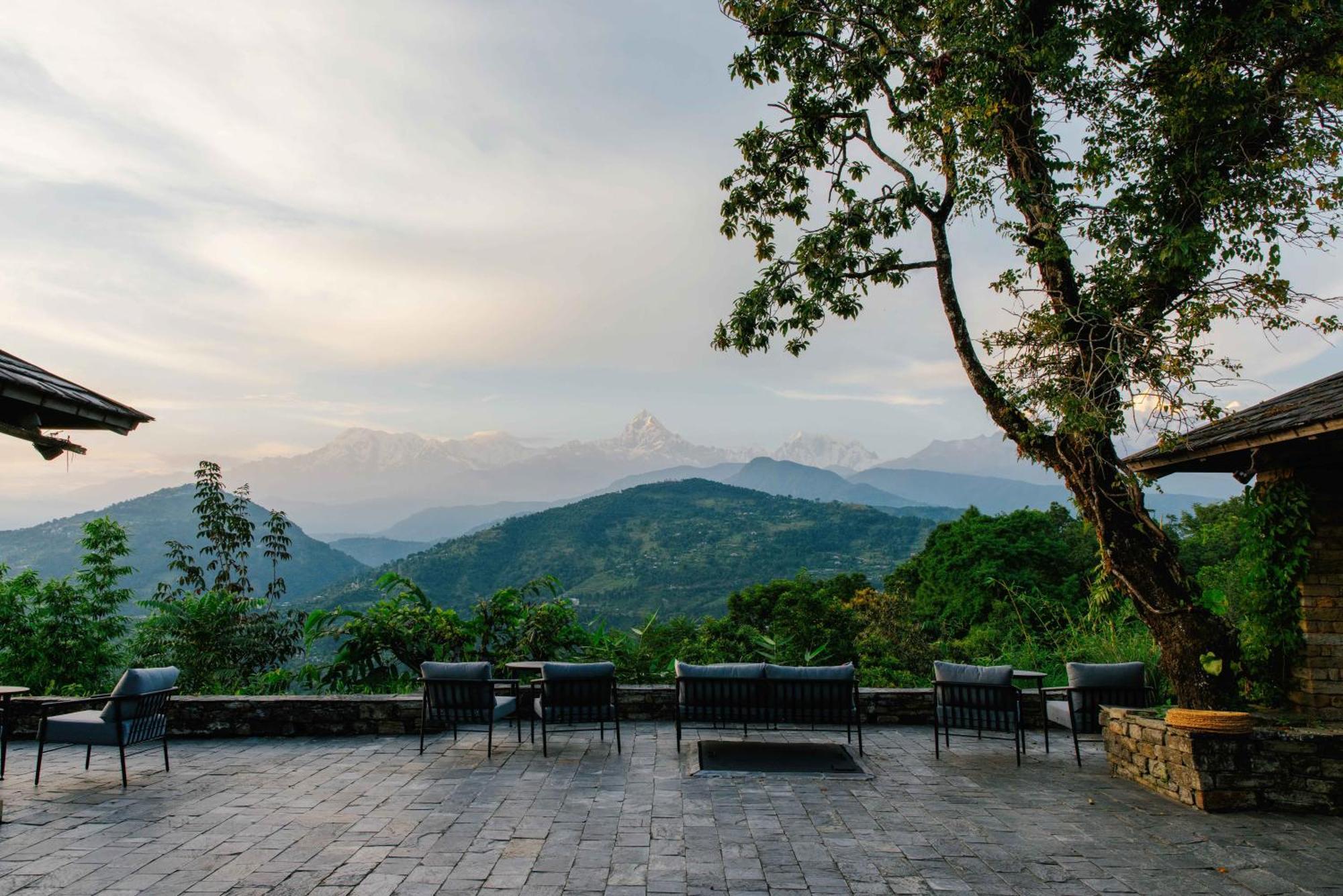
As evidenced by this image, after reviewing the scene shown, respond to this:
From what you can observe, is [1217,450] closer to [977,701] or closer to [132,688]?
[977,701]

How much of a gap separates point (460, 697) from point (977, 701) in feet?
14.1

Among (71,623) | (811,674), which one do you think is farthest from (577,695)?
(71,623)

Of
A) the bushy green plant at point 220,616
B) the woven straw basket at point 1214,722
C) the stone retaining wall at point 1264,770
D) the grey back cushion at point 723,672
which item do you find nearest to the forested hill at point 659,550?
the bushy green plant at point 220,616

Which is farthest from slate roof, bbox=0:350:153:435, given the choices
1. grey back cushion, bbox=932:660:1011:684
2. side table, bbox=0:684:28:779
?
grey back cushion, bbox=932:660:1011:684

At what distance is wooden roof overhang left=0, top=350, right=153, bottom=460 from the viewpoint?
451 cm

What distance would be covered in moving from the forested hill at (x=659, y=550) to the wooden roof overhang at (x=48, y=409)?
3319 cm

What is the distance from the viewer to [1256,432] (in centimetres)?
547

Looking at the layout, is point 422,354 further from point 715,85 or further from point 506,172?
point 715,85

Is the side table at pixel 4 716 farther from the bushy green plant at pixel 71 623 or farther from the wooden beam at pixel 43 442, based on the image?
the bushy green plant at pixel 71 623

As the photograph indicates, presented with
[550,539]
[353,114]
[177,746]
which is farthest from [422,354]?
[550,539]

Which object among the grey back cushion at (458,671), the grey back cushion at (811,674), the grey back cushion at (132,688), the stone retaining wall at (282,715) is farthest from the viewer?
the stone retaining wall at (282,715)

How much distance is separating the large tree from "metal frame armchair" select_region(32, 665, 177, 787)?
274 inches

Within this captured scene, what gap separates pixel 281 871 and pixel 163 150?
9.27 metres

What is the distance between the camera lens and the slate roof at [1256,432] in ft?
16.9
